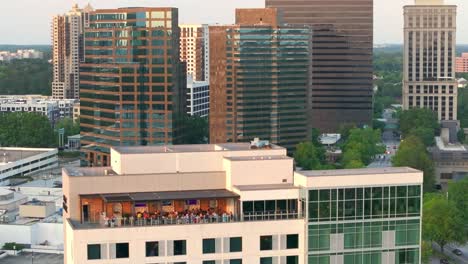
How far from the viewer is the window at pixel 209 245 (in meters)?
50.9

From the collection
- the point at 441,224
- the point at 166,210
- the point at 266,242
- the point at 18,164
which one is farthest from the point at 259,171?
the point at 18,164

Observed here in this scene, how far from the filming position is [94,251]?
163 feet

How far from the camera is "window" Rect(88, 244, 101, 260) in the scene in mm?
49625

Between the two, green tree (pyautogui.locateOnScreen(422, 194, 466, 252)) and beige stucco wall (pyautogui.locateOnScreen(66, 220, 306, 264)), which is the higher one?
beige stucco wall (pyautogui.locateOnScreen(66, 220, 306, 264))

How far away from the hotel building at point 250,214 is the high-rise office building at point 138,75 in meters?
117

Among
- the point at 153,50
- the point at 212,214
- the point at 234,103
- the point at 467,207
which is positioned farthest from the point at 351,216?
the point at 234,103

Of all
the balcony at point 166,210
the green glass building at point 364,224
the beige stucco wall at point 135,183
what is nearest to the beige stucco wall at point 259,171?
the beige stucco wall at point 135,183

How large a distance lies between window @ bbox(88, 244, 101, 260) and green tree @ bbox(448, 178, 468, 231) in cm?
8876

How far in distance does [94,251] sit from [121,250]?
122 cm

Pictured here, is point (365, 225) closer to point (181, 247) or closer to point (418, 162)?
point (181, 247)

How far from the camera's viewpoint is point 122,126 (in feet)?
566

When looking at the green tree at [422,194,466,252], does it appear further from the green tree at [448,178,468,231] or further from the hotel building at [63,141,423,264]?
the hotel building at [63,141,423,264]

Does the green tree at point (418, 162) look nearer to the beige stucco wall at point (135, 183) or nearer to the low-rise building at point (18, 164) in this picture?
the low-rise building at point (18, 164)

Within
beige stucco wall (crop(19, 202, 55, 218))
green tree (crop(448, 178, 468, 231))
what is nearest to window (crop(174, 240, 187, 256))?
beige stucco wall (crop(19, 202, 55, 218))
